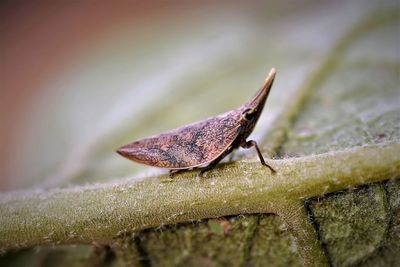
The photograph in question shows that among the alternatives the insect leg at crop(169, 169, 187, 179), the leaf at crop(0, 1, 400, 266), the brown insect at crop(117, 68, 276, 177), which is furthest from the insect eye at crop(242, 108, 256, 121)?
the insect leg at crop(169, 169, 187, 179)

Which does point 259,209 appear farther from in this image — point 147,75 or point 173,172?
point 147,75

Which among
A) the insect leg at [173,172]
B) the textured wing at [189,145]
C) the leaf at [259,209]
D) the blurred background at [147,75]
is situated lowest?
the leaf at [259,209]

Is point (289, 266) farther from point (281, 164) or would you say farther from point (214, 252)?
point (281, 164)

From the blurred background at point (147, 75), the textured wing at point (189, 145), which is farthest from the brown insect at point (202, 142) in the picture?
the blurred background at point (147, 75)

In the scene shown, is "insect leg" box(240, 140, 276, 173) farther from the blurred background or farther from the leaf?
the blurred background

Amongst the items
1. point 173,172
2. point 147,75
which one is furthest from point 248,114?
point 147,75

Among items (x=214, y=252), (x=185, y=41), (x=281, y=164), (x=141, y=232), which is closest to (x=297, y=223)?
(x=281, y=164)

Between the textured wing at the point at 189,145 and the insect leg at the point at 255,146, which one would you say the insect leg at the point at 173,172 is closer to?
the textured wing at the point at 189,145
